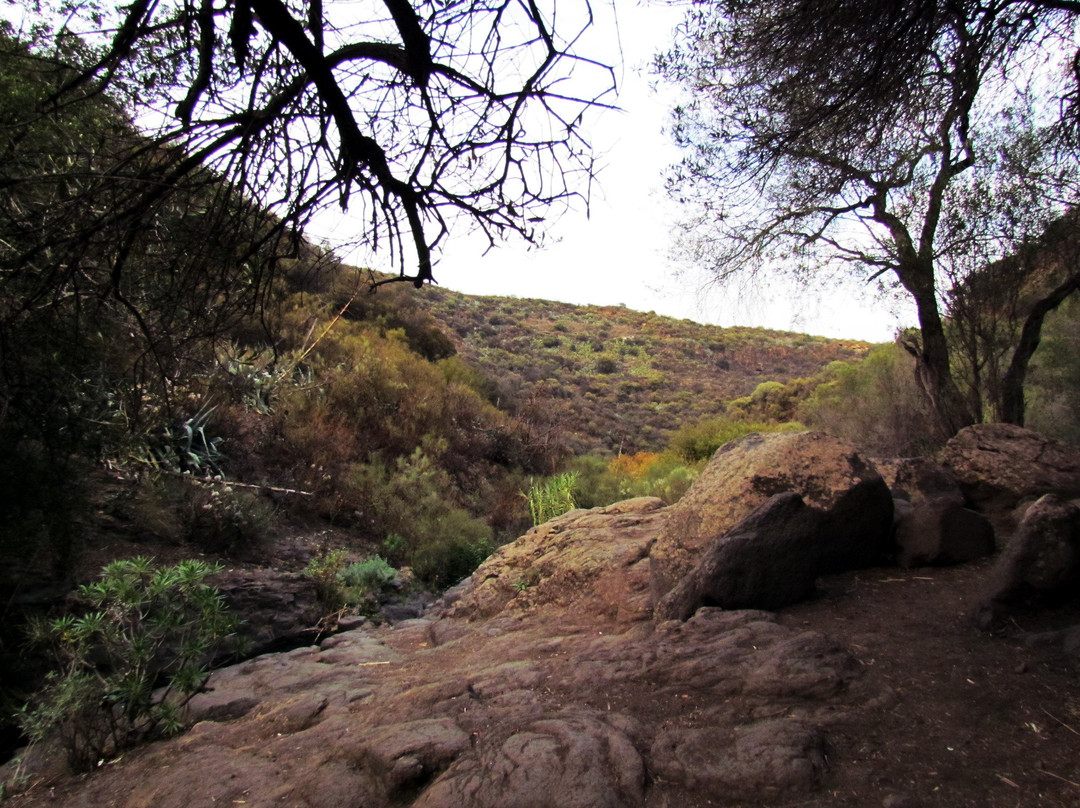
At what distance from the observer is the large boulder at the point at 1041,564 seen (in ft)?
11.0

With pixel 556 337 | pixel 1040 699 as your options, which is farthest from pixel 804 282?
pixel 556 337

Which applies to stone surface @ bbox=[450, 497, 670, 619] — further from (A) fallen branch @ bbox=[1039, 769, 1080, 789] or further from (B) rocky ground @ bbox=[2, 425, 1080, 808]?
(A) fallen branch @ bbox=[1039, 769, 1080, 789]

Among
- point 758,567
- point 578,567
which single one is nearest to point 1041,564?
point 758,567

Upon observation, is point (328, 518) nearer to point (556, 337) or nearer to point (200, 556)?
point (200, 556)

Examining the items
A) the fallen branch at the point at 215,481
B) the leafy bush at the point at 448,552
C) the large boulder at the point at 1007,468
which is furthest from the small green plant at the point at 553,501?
the large boulder at the point at 1007,468

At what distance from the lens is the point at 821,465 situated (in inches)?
184

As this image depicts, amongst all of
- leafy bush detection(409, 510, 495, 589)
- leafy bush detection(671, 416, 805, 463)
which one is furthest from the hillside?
leafy bush detection(409, 510, 495, 589)

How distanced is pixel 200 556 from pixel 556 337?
98.7 ft

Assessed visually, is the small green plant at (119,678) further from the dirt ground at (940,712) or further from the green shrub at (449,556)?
the green shrub at (449,556)

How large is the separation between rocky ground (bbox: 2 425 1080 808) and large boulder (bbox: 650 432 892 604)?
0.18m

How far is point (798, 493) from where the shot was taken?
4.24 metres

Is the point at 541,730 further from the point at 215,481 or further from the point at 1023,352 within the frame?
the point at 1023,352

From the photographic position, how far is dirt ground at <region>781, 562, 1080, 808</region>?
86.2 inches

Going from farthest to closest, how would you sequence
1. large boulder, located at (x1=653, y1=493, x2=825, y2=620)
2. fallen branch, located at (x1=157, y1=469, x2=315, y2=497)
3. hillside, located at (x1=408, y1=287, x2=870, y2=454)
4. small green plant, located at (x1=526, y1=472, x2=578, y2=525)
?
hillside, located at (x1=408, y1=287, x2=870, y2=454), small green plant, located at (x1=526, y1=472, x2=578, y2=525), fallen branch, located at (x1=157, y1=469, x2=315, y2=497), large boulder, located at (x1=653, y1=493, x2=825, y2=620)
